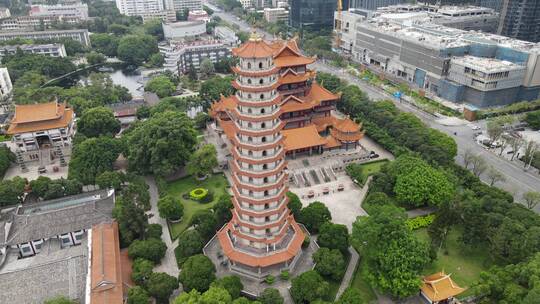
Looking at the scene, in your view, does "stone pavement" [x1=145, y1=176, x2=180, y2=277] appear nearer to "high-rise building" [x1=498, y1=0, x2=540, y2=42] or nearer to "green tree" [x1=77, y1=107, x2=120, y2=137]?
"green tree" [x1=77, y1=107, x2=120, y2=137]

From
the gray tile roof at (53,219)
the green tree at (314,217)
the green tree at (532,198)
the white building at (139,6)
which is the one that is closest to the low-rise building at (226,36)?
the white building at (139,6)

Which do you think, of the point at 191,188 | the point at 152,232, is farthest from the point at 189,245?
the point at 191,188

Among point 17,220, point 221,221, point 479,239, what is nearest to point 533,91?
point 479,239

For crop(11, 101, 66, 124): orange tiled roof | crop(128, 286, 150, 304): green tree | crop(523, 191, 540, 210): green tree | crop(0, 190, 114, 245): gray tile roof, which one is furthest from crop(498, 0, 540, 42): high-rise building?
crop(128, 286, 150, 304): green tree

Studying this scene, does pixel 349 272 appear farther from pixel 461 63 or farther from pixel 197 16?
pixel 197 16

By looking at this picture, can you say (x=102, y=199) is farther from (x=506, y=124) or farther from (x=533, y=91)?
(x=533, y=91)
